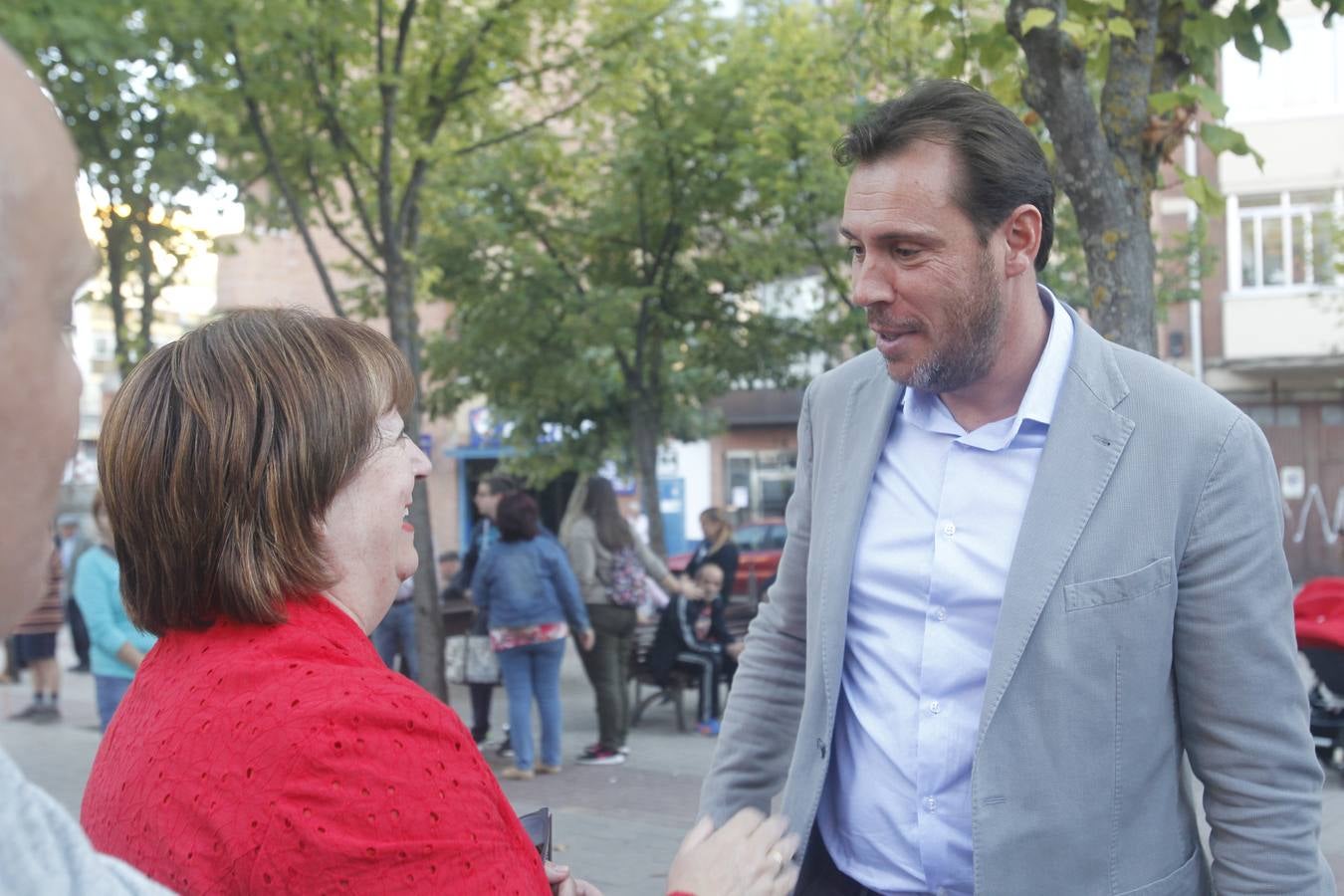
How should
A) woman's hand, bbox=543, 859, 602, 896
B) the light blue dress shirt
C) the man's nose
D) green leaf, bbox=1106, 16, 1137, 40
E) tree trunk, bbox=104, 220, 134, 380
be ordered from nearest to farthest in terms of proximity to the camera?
woman's hand, bbox=543, 859, 602, 896 → the light blue dress shirt → the man's nose → green leaf, bbox=1106, 16, 1137, 40 → tree trunk, bbox=104, 220, 134, 380

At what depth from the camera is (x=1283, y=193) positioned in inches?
1050

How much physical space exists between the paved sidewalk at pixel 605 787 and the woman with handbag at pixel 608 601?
32cm

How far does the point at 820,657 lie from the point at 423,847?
118 centimetres

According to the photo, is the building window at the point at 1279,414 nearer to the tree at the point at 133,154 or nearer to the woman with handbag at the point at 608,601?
the woman with handbag at the point at 608,601

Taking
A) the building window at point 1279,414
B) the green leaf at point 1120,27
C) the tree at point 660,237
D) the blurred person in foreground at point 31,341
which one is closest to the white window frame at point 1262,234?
the building window at point 1279,414

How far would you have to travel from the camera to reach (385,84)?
9.80 metres

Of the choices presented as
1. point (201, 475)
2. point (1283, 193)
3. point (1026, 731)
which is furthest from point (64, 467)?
point (1283, 193)

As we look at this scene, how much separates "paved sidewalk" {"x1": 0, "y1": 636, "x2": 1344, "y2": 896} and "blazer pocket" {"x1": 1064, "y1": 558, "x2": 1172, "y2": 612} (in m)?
4.29

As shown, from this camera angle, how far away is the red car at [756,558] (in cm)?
1941

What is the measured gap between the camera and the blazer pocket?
2.10 meters

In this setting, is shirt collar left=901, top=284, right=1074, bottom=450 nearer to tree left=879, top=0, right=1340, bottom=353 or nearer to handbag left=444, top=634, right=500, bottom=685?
tree left=879, top=0, right=1340, bottom=353

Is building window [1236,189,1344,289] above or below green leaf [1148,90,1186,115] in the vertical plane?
above

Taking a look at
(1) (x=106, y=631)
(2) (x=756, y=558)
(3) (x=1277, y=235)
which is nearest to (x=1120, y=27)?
(1) (x=106, y=631)

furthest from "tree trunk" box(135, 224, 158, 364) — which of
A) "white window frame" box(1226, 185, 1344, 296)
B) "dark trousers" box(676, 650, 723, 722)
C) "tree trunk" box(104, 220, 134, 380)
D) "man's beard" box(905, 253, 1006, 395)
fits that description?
"white window frame" box(1226, 185, 1344, 296)
